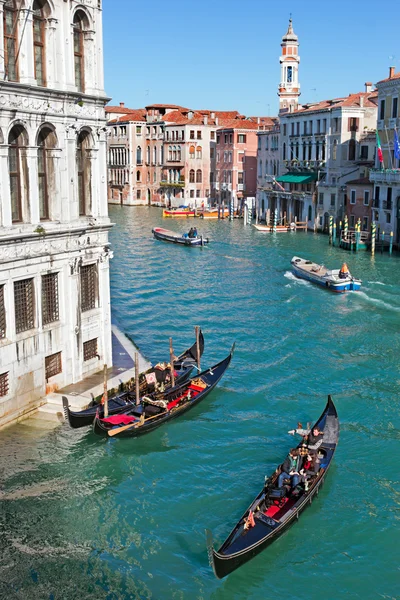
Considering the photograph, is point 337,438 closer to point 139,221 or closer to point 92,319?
point 92,319

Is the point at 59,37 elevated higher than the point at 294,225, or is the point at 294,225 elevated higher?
the point at 59,37

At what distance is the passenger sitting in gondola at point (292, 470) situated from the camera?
1224 centimetres

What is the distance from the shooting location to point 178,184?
75375mm

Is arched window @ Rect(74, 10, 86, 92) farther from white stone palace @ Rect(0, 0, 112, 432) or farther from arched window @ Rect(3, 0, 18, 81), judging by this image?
arched window @ Rect(3, 0, 18, 81)

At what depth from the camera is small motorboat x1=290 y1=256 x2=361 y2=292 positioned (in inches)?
1198

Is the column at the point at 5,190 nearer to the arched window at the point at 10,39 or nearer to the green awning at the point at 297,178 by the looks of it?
the arched window at the point at 10,39

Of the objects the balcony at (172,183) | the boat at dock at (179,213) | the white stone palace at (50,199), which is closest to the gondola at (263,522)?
the white stone palace at (50,199)

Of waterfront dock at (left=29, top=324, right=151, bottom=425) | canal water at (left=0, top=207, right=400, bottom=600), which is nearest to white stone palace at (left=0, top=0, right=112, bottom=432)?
waterfront dock at (left=29, top=324, right=151, bottom=425)

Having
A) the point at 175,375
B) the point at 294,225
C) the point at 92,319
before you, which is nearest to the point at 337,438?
the point at 175,375

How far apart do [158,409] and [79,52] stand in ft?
26.2

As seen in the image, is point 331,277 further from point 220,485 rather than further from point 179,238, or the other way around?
point 220,485

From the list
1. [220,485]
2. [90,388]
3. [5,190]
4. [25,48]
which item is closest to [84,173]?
[5,190]

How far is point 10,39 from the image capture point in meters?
13.8

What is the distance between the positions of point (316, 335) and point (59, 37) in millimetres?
13015
